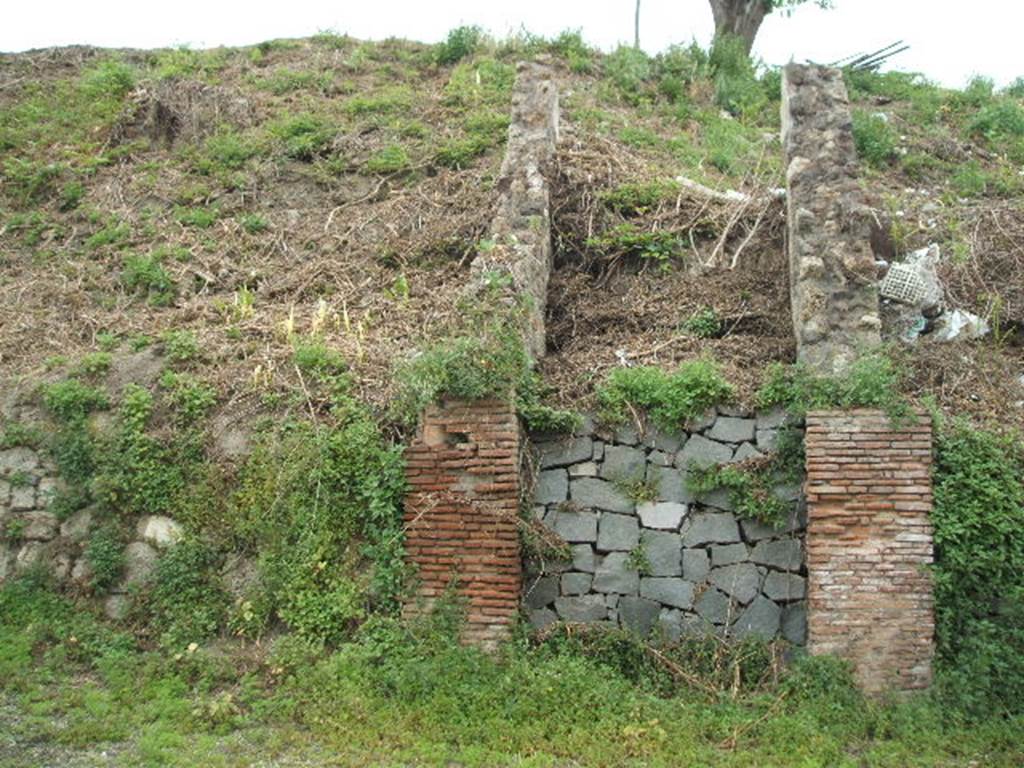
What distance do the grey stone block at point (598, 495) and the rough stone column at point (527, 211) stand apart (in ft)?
3.61

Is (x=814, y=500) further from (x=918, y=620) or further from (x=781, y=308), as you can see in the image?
(x=781, y=308)

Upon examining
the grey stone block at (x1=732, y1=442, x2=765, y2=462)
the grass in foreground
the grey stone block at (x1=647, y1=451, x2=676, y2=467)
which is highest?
the grey stone block at (x1=732, y1=442, x2=765, y2=462)

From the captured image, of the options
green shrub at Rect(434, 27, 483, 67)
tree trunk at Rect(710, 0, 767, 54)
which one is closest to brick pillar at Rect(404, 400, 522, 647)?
green shrub at Rect(434, 27, 483, 67)

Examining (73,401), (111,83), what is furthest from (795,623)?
(111,83)

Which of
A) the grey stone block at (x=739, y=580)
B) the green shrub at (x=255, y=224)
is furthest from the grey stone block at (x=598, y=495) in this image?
the green shrub at (x=255, y=224)

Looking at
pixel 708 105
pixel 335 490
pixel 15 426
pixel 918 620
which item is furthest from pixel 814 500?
pixel 708 105

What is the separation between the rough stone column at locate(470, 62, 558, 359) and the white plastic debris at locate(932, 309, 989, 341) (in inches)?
118

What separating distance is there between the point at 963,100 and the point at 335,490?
10523 millimetres

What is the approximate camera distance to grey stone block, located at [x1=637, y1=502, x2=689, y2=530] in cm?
767

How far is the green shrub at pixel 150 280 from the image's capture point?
1044 centimetres

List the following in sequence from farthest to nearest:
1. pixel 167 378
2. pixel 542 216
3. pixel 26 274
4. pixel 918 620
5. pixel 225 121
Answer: pixel 225 121, pixel 26 274, pixel 542 216, pixel 167 378, pixel 918 620

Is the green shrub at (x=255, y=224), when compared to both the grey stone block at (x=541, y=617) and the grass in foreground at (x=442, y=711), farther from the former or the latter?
the grey stone block at (x=541, y=617)

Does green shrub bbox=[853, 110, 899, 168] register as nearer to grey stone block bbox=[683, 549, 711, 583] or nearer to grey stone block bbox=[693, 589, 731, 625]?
grey stone block bbox=[683, 549, 711, 583]

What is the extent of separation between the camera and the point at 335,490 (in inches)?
309
